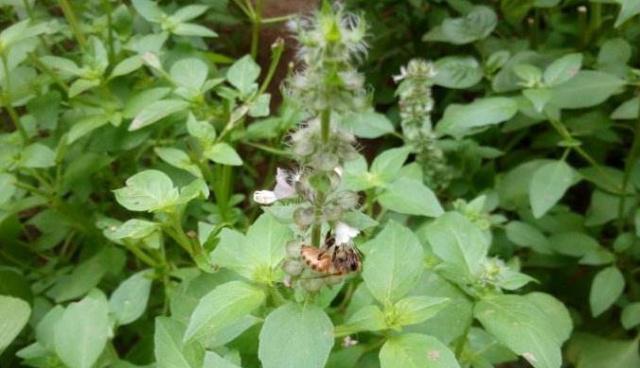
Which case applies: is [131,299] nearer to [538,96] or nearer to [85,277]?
[85,277]

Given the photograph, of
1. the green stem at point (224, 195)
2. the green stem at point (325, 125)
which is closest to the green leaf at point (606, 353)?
the green stem at point (224, 195)

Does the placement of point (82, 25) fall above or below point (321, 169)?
below

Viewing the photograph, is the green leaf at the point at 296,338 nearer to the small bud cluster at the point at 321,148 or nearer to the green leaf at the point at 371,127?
the small bud cluster at the point at 321,148

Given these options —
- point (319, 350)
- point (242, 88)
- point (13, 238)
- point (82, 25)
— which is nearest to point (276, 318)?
point (319, 350)

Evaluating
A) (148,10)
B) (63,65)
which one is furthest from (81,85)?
(148,10)

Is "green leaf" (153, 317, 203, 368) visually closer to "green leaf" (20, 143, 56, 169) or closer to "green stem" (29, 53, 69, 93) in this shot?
"green leaf" (20, 143, 56, 169)

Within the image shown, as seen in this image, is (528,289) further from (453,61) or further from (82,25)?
(82,25)
